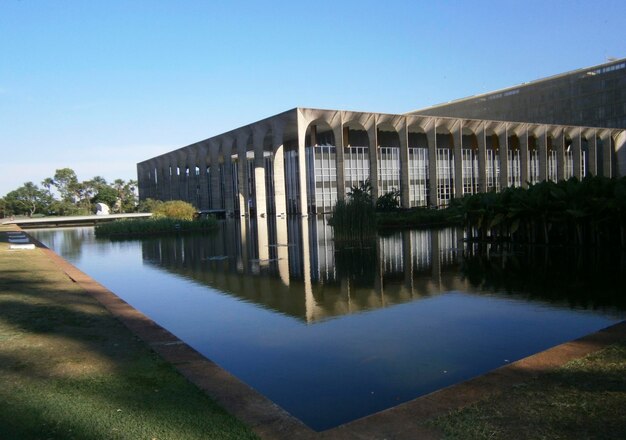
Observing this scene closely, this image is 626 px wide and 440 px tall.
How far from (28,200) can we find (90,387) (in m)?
87.6

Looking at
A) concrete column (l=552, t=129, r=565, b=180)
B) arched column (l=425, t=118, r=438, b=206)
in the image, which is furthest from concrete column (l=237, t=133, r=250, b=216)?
concrete column (l=552, t=129, r=565, b=180)

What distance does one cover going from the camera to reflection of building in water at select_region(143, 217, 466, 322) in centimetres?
940

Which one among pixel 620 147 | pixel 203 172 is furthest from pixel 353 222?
pixel 620 147

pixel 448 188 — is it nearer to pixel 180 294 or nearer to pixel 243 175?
pixel 243 175

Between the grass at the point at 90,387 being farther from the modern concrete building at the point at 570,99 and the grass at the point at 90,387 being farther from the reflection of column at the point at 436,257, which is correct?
the modern concrete building at the point at 570,99

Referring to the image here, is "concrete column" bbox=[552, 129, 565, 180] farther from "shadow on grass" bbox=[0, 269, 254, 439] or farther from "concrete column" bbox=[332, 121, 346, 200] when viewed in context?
"shadow on grass" bbox=[0, 269, 254, 439]

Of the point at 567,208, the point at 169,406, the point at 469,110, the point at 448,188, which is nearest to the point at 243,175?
the point at 448,188

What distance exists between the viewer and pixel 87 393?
4.41 metres

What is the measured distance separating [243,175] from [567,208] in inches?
1574

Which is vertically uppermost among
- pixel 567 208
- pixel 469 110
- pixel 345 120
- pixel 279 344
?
pixel 469 110

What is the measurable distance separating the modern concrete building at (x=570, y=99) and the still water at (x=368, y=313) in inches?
2889

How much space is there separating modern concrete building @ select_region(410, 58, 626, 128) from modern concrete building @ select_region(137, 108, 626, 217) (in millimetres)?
7264

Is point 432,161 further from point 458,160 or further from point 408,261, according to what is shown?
point 408,261

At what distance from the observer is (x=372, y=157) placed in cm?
4578
